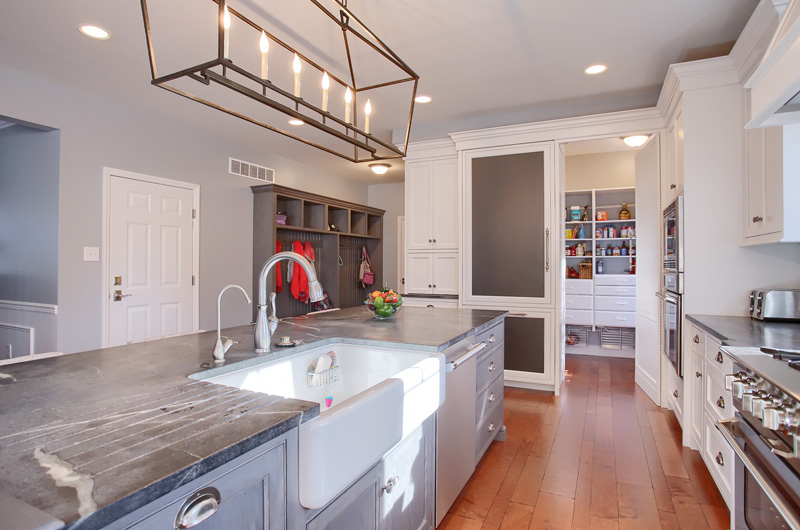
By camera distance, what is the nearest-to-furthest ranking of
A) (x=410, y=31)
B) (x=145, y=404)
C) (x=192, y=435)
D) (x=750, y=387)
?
(x=192, y=435)
(x=145, y=404)
(x=750, y=387)
(x=410, y=31)

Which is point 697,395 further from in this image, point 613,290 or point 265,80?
point 613,290

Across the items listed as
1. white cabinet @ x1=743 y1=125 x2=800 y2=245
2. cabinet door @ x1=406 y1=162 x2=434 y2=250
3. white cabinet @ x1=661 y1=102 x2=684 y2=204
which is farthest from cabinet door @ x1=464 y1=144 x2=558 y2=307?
white cabinet @ x1=743 y1=125 x2=800 y2=245

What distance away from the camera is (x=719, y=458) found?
2.05 m

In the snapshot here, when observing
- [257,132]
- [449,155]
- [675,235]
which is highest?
[257,132]

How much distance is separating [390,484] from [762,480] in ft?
3.46

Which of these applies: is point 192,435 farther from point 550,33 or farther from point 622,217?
point 622,217

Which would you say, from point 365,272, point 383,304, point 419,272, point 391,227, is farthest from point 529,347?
point 391,227

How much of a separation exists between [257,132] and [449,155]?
2.14 meters

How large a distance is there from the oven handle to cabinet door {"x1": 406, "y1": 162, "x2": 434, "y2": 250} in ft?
10.9

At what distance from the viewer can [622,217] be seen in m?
5.54

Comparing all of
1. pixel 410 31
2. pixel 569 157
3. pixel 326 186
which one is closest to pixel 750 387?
pixel 410 31

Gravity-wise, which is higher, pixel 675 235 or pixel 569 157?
pixel 569 157

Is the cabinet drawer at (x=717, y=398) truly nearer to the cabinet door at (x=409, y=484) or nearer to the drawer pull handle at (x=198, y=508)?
the cabinet door at (x=409, y=484)

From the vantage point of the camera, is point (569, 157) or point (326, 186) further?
point (326, 186)
